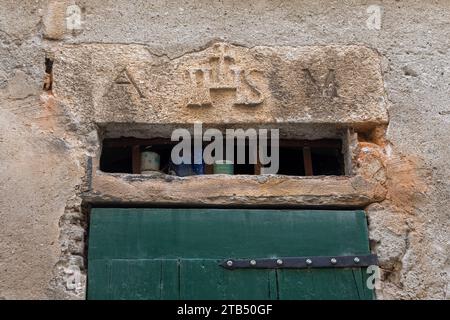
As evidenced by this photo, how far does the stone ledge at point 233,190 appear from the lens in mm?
3145

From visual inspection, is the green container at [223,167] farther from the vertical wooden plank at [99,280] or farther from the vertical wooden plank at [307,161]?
the vertical wooden plank at [99,280]

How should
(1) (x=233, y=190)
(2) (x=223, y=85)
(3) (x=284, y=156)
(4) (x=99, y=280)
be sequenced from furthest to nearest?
(3) (x=284, y=156)
(2) (x=223, y=85)
(1) (x=233, y=190)
(4) (x=99, y=280)

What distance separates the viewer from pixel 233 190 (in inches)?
125

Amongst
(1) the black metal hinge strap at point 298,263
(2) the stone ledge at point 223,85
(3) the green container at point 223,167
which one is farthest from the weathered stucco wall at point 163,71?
(3) the green container at point 223,167

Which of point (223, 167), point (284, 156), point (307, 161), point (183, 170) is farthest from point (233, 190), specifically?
point (284, 156)

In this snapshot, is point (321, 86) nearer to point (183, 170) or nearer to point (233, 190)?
point (233, 190)

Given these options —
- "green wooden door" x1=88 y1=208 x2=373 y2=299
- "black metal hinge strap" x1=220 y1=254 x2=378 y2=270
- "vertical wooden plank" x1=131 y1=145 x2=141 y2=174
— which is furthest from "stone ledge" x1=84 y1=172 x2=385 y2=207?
"black metal hinge strap" x1=220 y1=254 x2=378 y2=270

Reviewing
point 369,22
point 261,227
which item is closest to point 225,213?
point 261,227

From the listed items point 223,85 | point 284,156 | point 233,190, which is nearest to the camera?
point 233,190

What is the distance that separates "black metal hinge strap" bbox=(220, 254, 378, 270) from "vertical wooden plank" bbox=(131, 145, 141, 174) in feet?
2.14

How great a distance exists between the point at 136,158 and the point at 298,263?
937 mm

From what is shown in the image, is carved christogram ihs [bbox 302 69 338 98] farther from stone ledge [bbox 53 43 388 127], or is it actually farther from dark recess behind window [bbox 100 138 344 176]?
dark recess behind window [bbox 100 138 344 176]

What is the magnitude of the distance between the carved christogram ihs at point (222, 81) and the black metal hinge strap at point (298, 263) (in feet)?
2.48

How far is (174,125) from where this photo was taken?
3.30 meters
